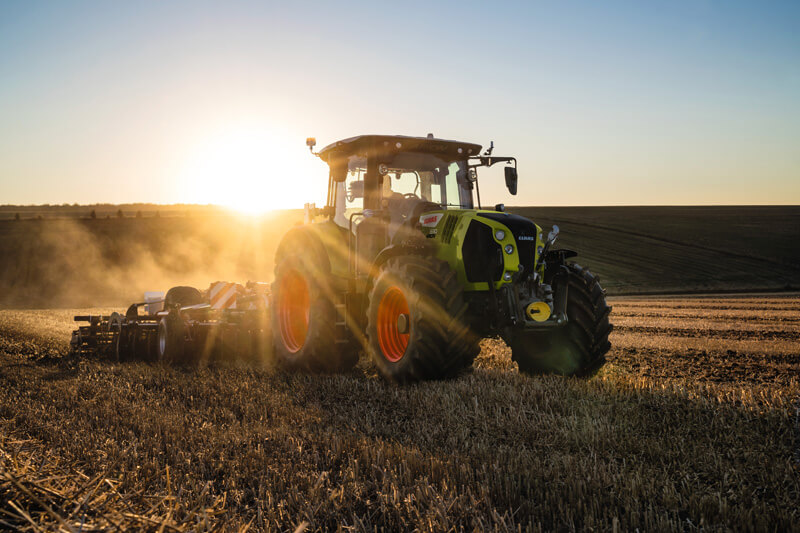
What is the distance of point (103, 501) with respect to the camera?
2.55 metres

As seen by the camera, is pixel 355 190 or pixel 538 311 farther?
pixel 355 190

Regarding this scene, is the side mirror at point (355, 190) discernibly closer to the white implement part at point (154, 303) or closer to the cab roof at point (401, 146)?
the cab roof at point (401, 146)

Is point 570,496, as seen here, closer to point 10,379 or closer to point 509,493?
point 509,493

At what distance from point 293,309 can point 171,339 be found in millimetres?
1948

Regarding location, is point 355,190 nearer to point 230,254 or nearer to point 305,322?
point 305,322

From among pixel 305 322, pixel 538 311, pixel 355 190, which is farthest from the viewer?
pixel 305 322

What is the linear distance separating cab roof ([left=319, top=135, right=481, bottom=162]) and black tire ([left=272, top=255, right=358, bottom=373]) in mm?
1551

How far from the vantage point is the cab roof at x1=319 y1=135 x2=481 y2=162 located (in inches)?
287

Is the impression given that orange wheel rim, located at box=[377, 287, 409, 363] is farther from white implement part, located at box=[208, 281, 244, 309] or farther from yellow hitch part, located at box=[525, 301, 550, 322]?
white implement part, located at box=[208, 281, 244, 309]

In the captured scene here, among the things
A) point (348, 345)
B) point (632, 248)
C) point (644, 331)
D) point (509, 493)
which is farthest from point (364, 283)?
point (632, 248)

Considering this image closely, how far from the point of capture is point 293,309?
892 cm

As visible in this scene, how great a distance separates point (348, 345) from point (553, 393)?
280cm

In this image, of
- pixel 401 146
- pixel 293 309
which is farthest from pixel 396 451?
pixel 293 309

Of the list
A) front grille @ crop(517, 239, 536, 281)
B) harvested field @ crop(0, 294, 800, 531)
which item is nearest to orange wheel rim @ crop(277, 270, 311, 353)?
harvested field @ crop(0, 294, 800, 531)
